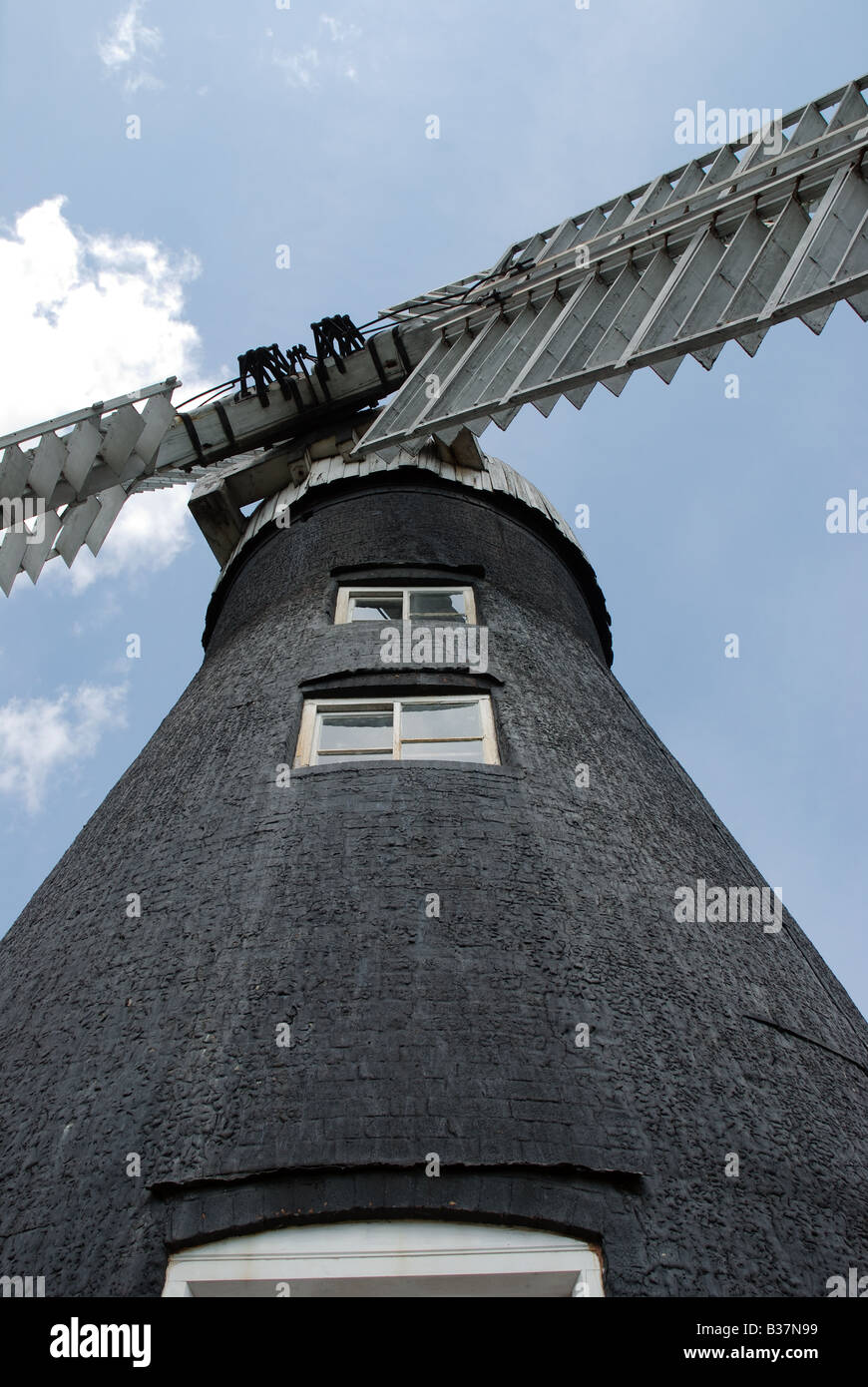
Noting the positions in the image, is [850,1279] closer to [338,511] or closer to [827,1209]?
[827,1209]

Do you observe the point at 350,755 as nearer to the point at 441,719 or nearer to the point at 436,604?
the point at 441,719

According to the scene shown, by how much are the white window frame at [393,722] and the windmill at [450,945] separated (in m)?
0.03

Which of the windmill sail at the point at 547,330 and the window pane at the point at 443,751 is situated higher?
the windmill sail at the point at 547,330

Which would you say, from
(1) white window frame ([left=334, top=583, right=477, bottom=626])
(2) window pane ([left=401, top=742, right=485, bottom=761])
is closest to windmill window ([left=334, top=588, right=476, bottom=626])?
(1) white window frame ([left=334, top=583, right=477, bottom=626])

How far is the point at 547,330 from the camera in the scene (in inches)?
392

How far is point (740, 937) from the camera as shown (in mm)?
6238

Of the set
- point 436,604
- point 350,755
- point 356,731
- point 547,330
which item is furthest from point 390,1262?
point 547,330

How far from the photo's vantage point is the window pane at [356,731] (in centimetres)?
761

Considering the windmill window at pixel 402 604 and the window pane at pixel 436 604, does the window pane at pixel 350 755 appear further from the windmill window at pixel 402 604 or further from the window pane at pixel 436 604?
the window pane at pixel 436 604

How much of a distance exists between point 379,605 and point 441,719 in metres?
2.47

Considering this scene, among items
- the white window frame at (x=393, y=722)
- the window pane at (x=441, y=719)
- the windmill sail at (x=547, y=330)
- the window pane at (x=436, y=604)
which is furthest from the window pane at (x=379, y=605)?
the window pane at (x=441, y=719)

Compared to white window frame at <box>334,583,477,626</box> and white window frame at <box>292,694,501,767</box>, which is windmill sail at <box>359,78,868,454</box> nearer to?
white window frame at <box>334,583,477,626</box>

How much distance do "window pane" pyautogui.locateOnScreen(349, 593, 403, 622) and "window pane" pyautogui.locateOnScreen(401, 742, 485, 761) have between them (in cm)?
253

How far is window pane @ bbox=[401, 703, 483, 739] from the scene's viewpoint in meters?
7.64
